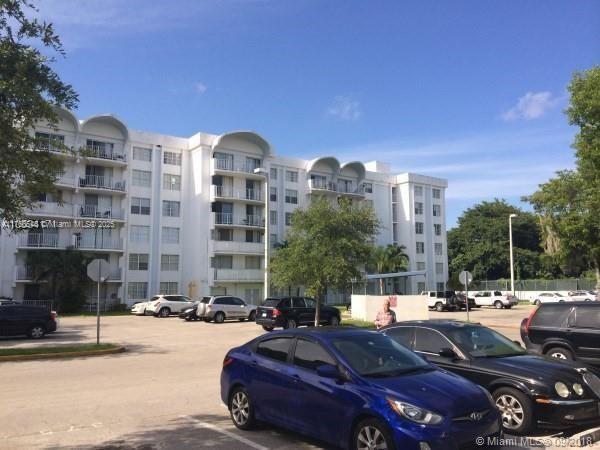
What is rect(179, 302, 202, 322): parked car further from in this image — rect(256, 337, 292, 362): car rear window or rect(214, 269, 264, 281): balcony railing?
rect(256, 337, 292, 362): car rear window

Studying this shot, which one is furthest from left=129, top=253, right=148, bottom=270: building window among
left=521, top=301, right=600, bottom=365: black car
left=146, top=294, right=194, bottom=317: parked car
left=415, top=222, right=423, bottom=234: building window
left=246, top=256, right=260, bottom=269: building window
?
left=521, top=301, right=600, bottom=365: black car

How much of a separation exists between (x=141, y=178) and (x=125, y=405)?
4315 cm

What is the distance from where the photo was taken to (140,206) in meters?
49.6

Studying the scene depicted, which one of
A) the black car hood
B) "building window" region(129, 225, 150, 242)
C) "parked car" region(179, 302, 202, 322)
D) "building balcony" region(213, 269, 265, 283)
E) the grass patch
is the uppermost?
"building window" region(129, 225, 150, 242)

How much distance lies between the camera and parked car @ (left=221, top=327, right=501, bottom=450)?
536 cm

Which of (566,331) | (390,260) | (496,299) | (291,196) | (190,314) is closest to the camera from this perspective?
(566,331)

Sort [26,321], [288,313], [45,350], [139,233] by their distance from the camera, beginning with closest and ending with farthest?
[45,350]
[26,321]
[288,313]
[139,233]

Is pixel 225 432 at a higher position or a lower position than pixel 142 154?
lower

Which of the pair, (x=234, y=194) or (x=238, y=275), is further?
(x=234, y=194)

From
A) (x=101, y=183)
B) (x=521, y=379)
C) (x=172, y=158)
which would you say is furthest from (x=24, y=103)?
(x=172, y=158)

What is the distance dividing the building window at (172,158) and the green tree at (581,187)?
39035 mm

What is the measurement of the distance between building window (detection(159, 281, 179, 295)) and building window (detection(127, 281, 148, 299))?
1488mm

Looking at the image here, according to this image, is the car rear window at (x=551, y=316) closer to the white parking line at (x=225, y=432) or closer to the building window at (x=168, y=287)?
the white parking line at (x=225, y=432)

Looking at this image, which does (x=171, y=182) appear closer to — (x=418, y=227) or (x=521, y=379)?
(x=418, y=227)
